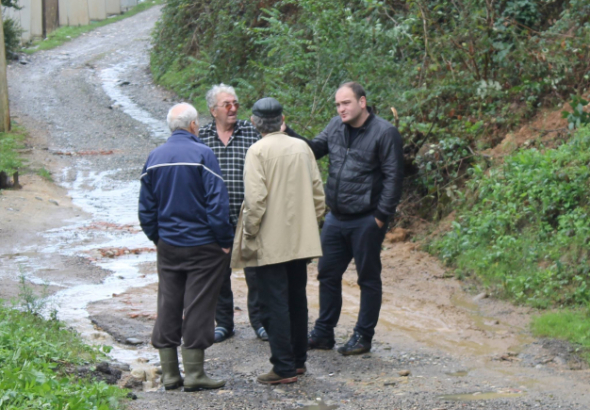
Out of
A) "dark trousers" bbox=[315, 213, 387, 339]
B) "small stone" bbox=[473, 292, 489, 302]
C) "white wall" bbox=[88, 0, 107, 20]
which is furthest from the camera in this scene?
"white wall" bbox=[88, 0, 107, 20]

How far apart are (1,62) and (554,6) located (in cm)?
1222

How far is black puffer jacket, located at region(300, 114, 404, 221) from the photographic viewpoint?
568cm

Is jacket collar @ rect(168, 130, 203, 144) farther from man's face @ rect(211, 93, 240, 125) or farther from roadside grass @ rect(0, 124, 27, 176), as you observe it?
roadside grass @ rect(0, 124, 27, 176)

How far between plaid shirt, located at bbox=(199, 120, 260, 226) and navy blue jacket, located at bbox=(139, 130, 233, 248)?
0.79 metres

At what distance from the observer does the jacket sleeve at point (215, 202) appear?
16.3 feet

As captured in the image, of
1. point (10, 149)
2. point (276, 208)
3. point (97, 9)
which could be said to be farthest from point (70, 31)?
point (276, 208)

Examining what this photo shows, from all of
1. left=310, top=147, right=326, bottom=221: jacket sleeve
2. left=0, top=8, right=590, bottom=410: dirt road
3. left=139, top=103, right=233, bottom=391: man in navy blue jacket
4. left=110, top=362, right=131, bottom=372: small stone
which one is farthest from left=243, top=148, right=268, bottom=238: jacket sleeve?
left=110, top=362, right=131, bottom=372: small stone

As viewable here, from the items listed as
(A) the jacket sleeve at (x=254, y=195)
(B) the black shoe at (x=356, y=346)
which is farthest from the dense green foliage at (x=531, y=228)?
(A) the jacket sleeve at (x=254, y=195)

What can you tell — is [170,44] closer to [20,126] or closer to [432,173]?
[20,126]

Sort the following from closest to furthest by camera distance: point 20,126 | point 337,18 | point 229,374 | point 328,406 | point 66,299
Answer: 1. point 328,406
2. point 229,374
3. point 66,299
4. point 337,18
5. point 20,126

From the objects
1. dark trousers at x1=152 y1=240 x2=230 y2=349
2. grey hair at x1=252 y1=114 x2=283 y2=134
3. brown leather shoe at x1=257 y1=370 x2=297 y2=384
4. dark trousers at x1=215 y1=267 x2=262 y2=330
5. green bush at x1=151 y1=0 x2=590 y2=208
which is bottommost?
brown leather shoe at x1=257 y1=370 x2=297 y2=384

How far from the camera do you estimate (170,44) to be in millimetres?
25594

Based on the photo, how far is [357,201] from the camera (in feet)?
18.8

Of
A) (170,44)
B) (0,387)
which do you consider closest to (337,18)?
(0,387)
